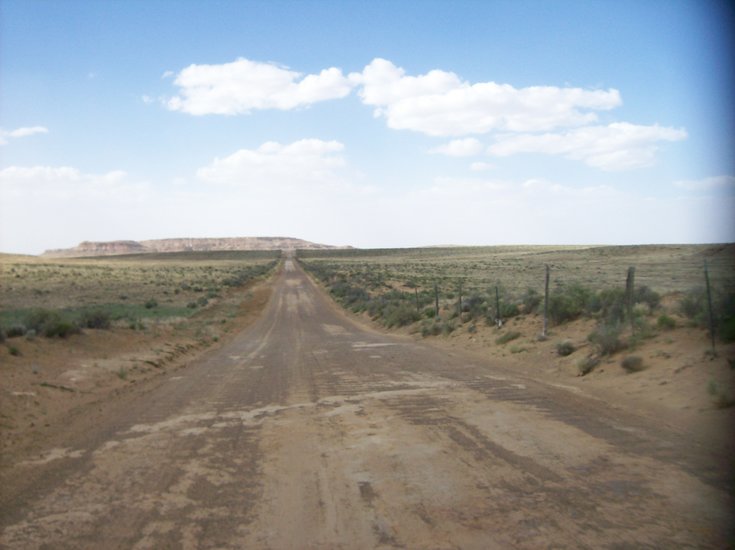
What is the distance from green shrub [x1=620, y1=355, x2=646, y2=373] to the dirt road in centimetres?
211

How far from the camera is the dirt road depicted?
5254mm

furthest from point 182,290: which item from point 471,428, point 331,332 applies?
point 471,428

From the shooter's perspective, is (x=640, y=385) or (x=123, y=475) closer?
(x=123, y=475)

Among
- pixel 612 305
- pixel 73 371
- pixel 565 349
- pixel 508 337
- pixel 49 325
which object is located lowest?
pixel 73 371

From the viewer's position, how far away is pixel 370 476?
6766 millimetres

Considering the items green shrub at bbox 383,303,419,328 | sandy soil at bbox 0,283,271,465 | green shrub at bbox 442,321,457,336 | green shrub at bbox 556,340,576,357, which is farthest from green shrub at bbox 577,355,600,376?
green shrub at bbox 383,303,419,328

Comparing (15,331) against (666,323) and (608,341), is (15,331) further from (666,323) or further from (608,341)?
(666,323)

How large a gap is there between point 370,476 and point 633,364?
8.35 meters

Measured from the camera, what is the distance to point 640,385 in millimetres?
11828

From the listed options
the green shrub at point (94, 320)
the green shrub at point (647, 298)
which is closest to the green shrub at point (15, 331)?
the green shrub at point (94, 320)

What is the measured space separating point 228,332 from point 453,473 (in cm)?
2373

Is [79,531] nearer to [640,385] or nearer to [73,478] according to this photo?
[73,478]

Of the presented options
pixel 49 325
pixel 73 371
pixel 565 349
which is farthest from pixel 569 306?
pixel 49 325

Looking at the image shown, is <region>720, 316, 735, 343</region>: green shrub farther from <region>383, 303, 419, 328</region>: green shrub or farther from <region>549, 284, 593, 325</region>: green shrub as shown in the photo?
<region>383, 303, 419, 328</region>: green shrub
